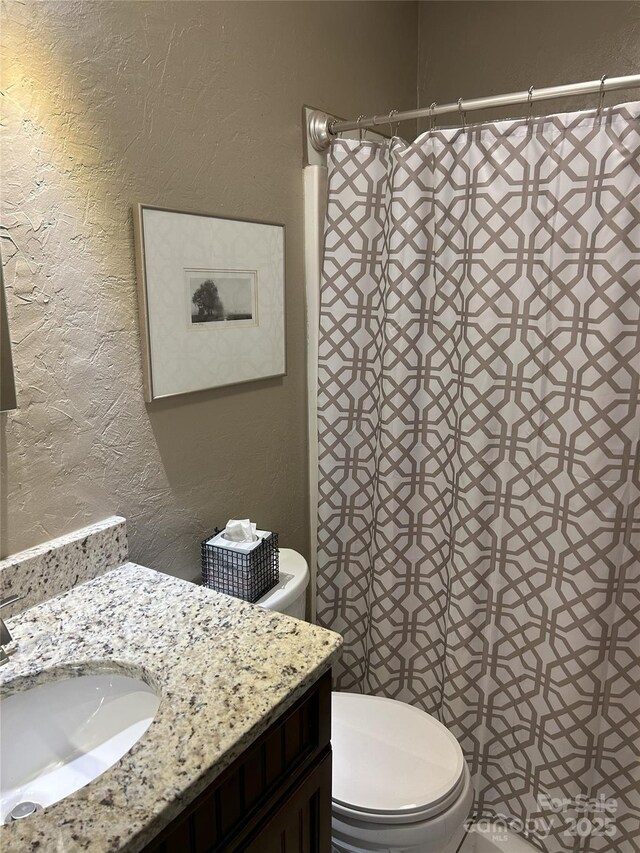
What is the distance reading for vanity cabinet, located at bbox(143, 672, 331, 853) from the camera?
31.1 inches

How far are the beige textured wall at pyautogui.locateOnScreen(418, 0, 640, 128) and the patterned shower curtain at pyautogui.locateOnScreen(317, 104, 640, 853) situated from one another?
814 mm

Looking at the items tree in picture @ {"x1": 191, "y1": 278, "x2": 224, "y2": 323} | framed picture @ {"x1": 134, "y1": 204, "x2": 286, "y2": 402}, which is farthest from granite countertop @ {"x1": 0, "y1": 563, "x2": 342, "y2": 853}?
tree in picture @ {"x1": 191, "y1": 278, "x2": 224, "y2": 323}

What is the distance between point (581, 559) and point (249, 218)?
1.21m

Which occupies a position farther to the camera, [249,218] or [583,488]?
[249,218]

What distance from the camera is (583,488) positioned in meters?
1.51

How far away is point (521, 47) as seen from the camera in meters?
2.13

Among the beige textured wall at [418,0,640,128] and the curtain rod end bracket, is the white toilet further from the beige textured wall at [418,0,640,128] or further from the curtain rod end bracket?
the beige textured wall at [418,0,640,128]

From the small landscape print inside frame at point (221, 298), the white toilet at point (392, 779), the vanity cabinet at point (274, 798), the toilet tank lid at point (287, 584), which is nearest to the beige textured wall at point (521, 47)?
the small landscape print inside frame at point (221, 298)

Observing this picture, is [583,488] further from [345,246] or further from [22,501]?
[22,501]

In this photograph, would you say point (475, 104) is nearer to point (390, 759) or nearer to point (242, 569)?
point (242, 569)

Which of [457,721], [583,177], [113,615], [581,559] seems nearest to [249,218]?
[583,177]

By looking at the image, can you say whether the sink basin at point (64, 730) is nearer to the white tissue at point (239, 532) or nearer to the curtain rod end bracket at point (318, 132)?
the white tissue at point (239, 532)

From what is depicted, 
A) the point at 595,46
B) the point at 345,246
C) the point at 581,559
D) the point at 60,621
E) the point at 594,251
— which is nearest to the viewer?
the point at 60,621

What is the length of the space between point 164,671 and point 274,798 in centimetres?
25
